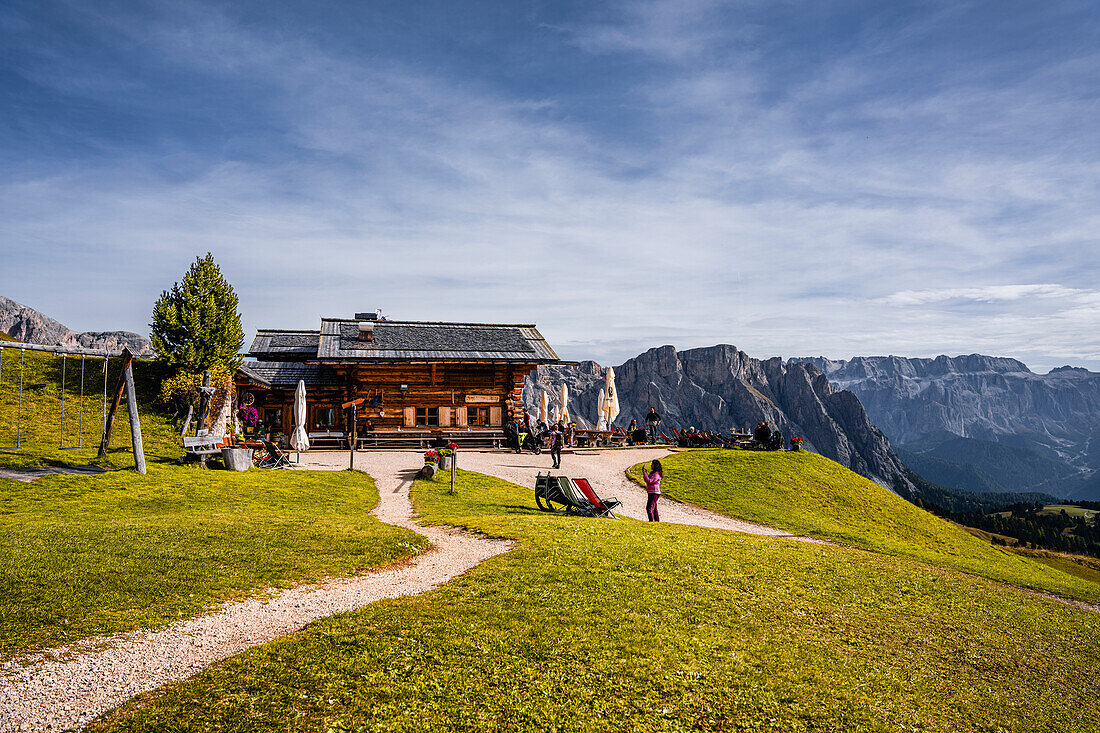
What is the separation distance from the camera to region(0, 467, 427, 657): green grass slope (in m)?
8.27

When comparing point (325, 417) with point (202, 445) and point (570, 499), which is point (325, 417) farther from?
point (570, 499)

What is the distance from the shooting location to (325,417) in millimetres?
42688

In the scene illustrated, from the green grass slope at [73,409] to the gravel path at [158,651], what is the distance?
59.1ft

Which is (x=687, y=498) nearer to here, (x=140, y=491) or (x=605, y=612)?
(x=605, y=612)

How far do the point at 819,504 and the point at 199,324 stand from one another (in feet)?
125

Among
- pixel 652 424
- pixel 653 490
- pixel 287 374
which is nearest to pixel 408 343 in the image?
pixel 287 374

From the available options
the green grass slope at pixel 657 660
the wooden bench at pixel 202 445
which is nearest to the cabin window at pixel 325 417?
the wooden bench at pixel 202 445

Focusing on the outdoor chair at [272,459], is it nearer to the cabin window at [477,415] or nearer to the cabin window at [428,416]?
the cabin window at [428,416]

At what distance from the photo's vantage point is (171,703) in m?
5.97

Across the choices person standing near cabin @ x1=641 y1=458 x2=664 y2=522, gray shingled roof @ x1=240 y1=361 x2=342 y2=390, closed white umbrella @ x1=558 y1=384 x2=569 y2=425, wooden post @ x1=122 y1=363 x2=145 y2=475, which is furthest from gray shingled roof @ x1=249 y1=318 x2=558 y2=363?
person standing near cabin @ x1=641 y1=458 x2=664 y2=522

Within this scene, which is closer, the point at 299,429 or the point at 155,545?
the point at 155,545

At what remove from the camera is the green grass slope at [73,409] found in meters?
27.8

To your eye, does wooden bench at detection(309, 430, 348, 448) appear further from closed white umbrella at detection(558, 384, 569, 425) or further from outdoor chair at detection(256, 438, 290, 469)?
closed white umbrella at detection(558, 384, 569, 425)

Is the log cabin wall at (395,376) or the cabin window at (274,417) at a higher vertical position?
the log cabin wall at (395,376)
